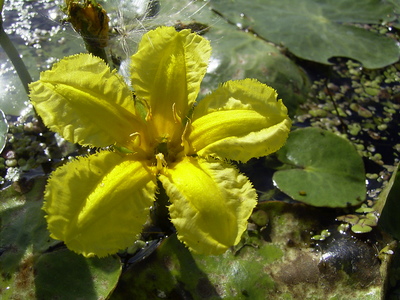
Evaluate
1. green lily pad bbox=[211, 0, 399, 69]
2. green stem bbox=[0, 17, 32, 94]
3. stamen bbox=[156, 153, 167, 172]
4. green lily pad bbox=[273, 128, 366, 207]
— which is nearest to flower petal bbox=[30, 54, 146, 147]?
stamen bbox=[156, 153, 167, 172]

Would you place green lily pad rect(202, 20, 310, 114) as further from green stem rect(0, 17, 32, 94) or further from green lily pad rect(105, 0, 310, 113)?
green stem rect(0, 17, 32, 94)

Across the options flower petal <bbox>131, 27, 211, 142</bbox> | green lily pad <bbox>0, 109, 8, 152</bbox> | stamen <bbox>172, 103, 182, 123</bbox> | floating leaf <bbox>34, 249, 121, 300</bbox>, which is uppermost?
flower petal <bbox>131, 27, 211, 142</bbox>

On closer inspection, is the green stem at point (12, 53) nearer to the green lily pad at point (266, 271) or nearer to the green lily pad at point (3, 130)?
the green lily pad at point (3, 130)

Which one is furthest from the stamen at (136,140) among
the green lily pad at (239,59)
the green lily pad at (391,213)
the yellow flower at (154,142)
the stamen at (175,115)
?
the green lily pad at (391,213)

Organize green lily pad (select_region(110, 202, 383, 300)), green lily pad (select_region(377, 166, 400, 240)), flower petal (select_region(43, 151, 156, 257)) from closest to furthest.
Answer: flower petal (select_region(43, 151, 156, 257)), green lily pad (select_region(110, 202, 383, 300)), green lily pad (select_region(377, 166, 400, 240))

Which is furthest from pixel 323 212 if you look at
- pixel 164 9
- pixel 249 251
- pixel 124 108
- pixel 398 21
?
pixel 398 21

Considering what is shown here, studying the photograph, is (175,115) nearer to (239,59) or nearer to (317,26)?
(239,59)

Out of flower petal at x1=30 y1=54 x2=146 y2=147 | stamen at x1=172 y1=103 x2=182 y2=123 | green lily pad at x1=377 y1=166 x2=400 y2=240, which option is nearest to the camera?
flower petal at x1=30 y1=54 x2=146 y2=147
